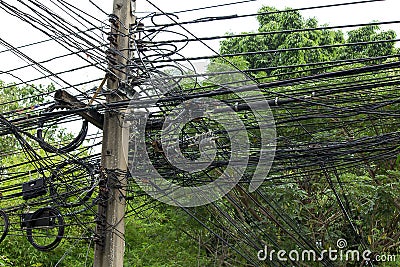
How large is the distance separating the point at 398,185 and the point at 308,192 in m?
1.56

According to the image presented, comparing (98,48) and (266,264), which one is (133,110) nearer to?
(98,48)

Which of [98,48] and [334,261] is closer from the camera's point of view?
[98,48]

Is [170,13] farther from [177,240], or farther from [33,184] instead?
[177,240]

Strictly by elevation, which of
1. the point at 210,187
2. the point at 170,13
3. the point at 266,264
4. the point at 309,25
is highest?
the point at 309,25

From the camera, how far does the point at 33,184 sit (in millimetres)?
6398

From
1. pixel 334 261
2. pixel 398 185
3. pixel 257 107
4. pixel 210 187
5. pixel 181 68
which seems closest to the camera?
pixel 257 107

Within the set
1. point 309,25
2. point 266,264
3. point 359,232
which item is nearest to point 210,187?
point 266,264

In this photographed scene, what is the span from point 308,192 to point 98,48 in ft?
18.6

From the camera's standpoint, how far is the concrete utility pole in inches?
234

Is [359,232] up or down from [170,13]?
down

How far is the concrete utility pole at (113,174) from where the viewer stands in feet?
19.5

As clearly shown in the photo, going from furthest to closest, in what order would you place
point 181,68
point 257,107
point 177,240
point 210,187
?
point 177,240, point 210,187, point 181,68, point 257,107

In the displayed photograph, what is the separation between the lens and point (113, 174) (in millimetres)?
6004

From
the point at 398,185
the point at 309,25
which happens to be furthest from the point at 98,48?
the point at 309,25
